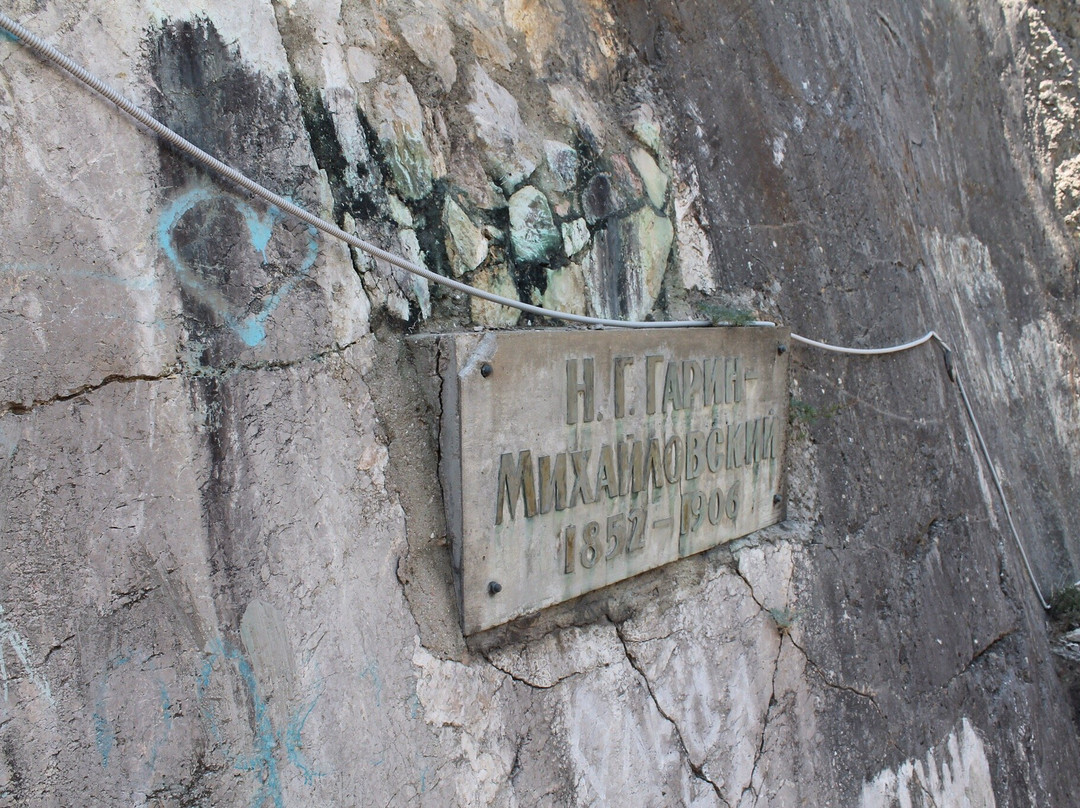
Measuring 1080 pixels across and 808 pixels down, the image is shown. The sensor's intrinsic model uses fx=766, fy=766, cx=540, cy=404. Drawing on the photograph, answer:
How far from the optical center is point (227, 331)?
1266 mm

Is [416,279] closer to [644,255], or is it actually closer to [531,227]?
[531,227]

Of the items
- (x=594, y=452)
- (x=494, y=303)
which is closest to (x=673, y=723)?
(x=594, y=452)

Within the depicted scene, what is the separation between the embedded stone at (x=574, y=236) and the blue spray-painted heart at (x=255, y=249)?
Answer: 0.64 meters

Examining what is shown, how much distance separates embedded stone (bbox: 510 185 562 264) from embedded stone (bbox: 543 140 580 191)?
8cm

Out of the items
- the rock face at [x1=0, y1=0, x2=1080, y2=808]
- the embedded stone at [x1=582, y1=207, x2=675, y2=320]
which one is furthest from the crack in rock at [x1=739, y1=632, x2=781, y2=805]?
the embedded stone at [x1=582, y1=207, x2=675, y2=320]

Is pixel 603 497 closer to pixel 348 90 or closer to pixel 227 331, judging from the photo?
pixel 227 331

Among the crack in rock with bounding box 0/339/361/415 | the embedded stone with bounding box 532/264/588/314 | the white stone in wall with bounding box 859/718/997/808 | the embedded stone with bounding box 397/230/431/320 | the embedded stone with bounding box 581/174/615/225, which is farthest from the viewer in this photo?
the white stone in wall with bounding box 859/718/997/808

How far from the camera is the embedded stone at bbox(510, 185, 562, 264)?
5.65ft

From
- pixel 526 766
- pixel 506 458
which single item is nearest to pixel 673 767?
pixel 526 766

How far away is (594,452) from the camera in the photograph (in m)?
1.63

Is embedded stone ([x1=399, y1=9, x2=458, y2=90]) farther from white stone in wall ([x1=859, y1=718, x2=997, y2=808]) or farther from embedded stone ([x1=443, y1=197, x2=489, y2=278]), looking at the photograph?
white stone in wall ([x1=859, y1=718, x2=997, y2=808])

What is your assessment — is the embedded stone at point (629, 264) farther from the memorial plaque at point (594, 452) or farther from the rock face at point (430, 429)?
the memorial plaque at point (594, 452)

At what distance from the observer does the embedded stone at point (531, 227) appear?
172 centimetres

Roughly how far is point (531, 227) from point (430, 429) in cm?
57
